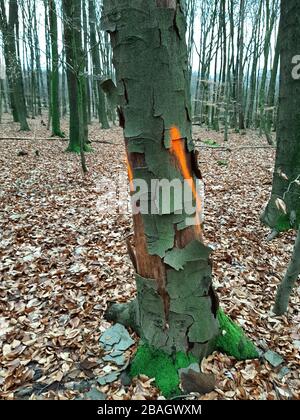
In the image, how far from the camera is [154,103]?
1556 millimetres

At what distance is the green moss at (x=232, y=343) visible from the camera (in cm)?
233

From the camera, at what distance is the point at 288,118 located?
421cm

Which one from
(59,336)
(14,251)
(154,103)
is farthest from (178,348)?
(14,251)

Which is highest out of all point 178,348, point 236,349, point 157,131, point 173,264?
point 157,131

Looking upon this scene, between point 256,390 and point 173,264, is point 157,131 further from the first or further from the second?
point 256,390

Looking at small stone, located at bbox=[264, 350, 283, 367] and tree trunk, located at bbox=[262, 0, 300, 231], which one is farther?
tree trunk, located at bbox=[262, 0, 300, 231]

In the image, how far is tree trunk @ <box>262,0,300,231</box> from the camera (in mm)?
4105

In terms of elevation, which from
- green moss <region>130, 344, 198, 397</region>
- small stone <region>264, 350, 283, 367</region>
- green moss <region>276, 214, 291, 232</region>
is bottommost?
small stone <region>264, 350, 283, 367</region>

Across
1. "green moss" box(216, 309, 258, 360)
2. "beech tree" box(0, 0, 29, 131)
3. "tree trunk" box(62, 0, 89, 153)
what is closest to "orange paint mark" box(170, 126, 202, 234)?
"green moss" box(216, 309, 258, 360)

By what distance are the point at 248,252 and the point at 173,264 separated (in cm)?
246

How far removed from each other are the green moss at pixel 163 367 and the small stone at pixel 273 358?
0.67 metres

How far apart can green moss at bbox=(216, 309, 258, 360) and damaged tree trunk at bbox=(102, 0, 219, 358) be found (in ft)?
0.54

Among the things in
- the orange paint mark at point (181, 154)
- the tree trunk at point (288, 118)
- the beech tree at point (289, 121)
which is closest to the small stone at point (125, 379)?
the orange paint mark at point (181, 154)

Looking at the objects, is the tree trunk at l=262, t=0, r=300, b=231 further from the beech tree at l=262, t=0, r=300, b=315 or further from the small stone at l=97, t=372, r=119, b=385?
the small stone at l=97, t=372, r=119, b=385
